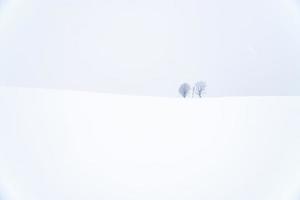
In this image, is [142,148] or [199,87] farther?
[199,87]

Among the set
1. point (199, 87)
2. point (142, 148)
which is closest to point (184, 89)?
point (199, 87)

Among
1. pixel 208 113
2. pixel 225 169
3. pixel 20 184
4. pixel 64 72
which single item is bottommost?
pixel 20 184

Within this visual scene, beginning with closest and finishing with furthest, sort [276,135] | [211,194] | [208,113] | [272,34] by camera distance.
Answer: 1. [211,194]
2. [276,135]
3. [208,113]
4. [272,34]

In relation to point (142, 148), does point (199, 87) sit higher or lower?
higher

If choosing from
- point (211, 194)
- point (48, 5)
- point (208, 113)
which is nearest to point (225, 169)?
point (211, 194)

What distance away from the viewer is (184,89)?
246cm

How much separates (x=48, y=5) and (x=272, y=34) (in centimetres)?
199

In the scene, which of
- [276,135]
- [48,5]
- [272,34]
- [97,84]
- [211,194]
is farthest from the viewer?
[97,84]

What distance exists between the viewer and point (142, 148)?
5.20 feet

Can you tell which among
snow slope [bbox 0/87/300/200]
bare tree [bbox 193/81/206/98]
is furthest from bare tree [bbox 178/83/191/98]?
snow slope [bbox 0/87/300/200]

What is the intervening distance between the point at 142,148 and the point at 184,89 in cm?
105

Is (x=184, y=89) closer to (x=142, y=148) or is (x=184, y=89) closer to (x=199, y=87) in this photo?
(x=199, y=87)

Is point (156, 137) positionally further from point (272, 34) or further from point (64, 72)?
point (272, 34)

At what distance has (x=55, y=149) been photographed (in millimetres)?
1488
